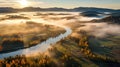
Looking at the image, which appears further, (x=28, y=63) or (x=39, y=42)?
(x=39, y=42)

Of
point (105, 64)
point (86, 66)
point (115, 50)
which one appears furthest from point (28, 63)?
point (115, 50)

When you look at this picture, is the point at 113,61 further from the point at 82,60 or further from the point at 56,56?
the point at 56,56

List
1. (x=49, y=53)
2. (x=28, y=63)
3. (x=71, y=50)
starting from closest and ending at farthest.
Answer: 1. (x=28, y=63)
2. (x=49, y=53)
3. (x=71, y=50)

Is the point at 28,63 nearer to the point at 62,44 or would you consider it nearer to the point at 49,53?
the point at 49,53

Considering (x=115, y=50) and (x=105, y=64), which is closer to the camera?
(x=105, y=64)

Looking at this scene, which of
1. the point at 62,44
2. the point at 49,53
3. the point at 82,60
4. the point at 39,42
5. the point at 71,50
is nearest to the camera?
the point at 82,60

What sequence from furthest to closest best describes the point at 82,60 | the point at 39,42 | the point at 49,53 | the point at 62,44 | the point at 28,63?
the point at 39,42 → the point at 62,44 → the point at 49,53 → the point at 82,60 → the point at 28,63

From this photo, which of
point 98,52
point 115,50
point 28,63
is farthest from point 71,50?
point 28,63

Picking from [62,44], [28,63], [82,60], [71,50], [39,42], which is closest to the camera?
[28,63]
